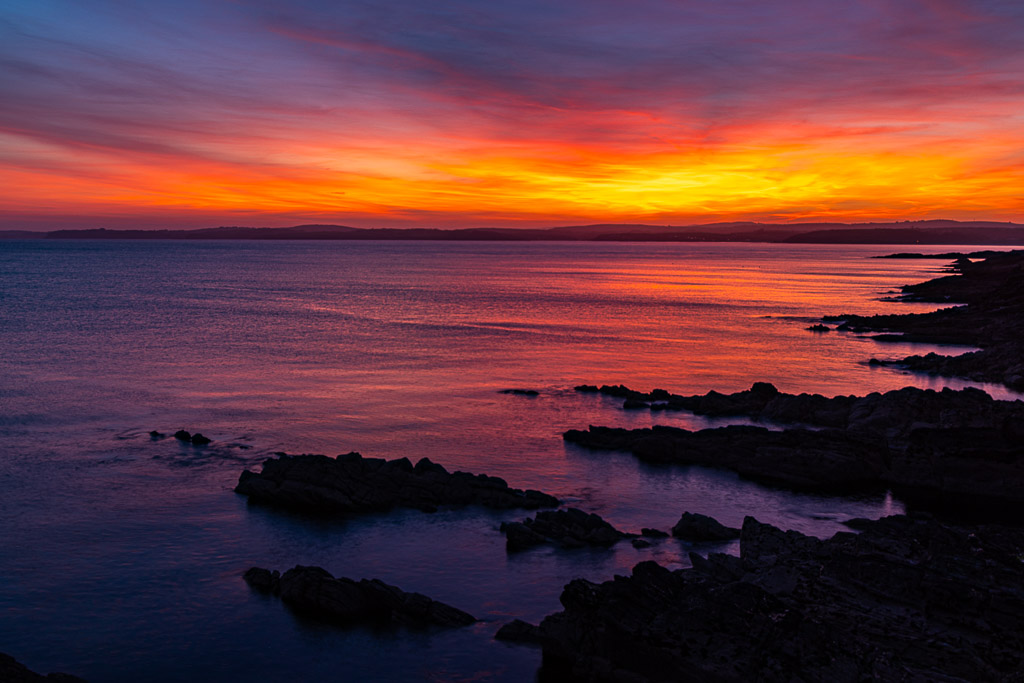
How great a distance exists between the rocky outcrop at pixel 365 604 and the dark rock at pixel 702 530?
907 centimetres

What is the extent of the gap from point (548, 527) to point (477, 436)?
14.1m

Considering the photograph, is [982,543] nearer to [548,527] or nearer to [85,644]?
[548,527]

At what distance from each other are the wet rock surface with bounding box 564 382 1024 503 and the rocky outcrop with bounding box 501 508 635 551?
10.3 meters

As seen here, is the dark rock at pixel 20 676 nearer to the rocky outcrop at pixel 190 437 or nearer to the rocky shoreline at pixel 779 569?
the rocky shoreline at pixel 779 569

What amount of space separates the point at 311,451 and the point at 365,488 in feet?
25.4

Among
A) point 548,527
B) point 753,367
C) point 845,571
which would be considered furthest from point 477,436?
point 753,367

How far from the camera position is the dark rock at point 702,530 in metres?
26.6

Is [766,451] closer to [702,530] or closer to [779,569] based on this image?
[702,530]

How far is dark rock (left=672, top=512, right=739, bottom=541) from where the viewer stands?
2661 cm

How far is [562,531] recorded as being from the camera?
26.9m

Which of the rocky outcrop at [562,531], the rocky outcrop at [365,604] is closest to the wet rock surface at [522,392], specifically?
the rocky outcrop at [562,531]

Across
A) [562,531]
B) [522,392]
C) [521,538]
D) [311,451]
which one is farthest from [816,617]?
[522,392]

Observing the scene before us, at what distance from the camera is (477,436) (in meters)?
40.8

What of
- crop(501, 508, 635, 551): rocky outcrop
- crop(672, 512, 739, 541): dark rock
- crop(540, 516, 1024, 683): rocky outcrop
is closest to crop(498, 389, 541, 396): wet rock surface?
crop(501, 508, 635, 551): rocky outcrop
